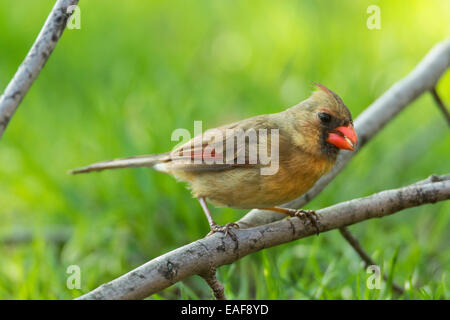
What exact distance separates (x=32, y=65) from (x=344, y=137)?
3.62 feet

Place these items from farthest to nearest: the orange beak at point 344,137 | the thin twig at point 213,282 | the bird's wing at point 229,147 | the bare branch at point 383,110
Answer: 1. the bare branch at point 383,110
2. the bird's wing at point 229,147
3. the orange beak at point 344,137
4. the thin twig at point 213,282

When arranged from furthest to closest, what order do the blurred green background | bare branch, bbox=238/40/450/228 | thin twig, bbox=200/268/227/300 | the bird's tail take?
the blurred green background < the bird's tail < bare branch, bbox=238/40/450/228 < thin twig, bbox=200/268/227/300

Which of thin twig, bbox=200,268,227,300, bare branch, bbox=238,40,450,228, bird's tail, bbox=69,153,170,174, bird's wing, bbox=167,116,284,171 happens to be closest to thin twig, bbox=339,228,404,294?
bare branch, bbox=238,40,450,228

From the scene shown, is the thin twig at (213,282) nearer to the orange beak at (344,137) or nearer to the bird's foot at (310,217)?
the bird's foot at (310,217)

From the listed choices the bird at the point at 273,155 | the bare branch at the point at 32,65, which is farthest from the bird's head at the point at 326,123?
the bare branch at the point at 32,65

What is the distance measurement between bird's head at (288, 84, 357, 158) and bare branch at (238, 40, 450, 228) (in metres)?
0.37

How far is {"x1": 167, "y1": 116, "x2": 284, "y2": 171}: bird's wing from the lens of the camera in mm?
2432

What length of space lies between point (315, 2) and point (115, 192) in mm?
2910

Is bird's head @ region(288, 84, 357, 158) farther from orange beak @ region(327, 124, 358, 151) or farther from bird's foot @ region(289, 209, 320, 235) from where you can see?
bird's foot @ region(289, 209, 320, 235)

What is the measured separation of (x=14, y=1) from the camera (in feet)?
20.0

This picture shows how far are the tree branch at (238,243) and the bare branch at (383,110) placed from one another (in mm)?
293

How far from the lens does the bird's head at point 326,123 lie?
87.0 inches
